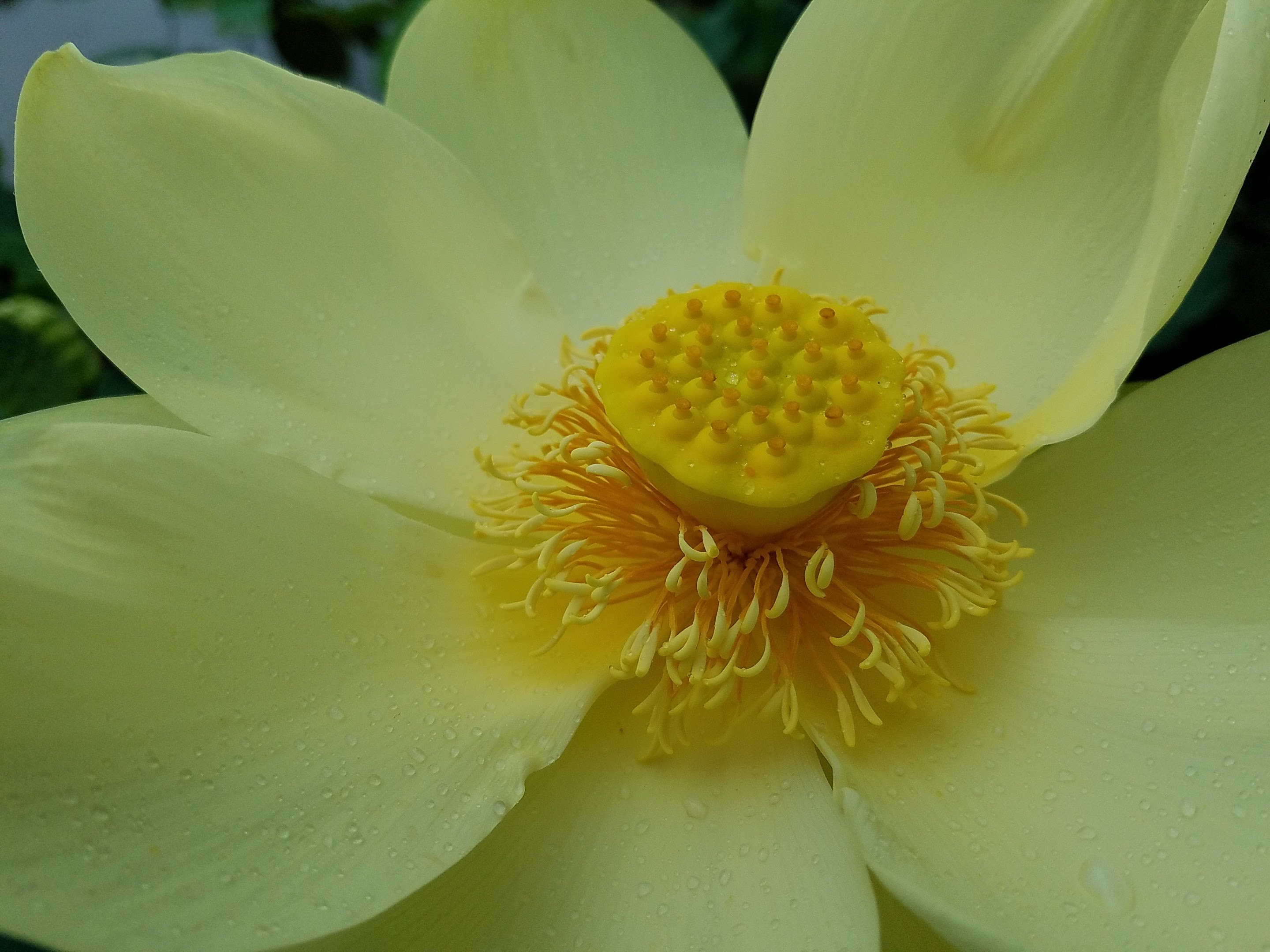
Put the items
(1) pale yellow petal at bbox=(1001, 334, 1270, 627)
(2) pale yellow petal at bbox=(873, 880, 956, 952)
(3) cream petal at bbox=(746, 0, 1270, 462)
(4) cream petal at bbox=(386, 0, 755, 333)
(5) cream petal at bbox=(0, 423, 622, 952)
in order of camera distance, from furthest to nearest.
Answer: (4) cream petal at bbox=(386, 0, 755, 333) → (3) cream petal at bbox=(746, 0, 1270, 462) → (1) pale yellow petal at bbox=(1001, 334, 1270, 627) → (2) pale yellow petal at bbox=(873, 880, 956, 952) → (5) cream petal at bbox=(0, 423, 622, 952)

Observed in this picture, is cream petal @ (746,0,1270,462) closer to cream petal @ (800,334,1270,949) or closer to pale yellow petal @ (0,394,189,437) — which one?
cream petal @ (800,334,1270,949)

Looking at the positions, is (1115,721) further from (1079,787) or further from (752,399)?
(752,399)

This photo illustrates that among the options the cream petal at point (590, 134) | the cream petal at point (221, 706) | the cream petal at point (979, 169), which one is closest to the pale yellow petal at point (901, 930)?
the cream petal at point (221, 706)

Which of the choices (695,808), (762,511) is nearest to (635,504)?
(762,511)

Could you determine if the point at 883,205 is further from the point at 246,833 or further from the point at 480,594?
the point at 246,833

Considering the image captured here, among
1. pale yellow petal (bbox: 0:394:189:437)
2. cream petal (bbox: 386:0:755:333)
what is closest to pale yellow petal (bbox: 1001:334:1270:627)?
cream petal (bbox: 386:0:755:333)

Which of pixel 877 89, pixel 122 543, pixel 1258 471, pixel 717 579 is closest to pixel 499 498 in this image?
pixel 717 579
